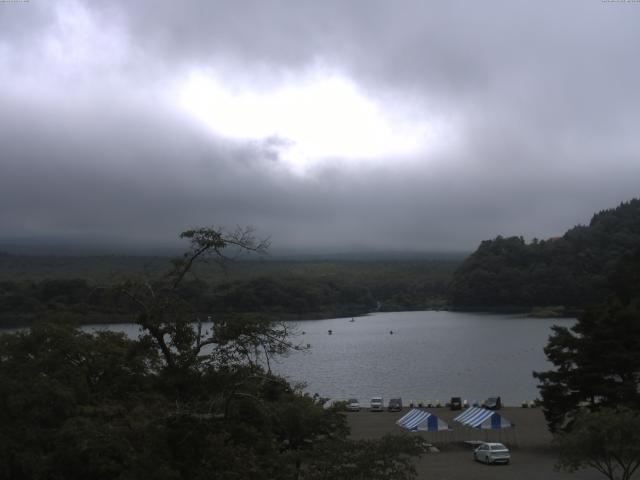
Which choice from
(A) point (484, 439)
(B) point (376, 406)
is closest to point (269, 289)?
(B) point (376, 406)

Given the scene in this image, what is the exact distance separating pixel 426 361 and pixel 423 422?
1531 inches

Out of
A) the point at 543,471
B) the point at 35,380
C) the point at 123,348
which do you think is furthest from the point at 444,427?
the point at 35,380

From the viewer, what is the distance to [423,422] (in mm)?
28484

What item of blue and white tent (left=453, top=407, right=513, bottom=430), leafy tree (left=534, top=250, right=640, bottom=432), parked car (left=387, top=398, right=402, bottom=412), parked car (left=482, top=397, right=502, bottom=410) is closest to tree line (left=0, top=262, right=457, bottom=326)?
blue and white tent (left=453, top=407, right=513, bottom=430)

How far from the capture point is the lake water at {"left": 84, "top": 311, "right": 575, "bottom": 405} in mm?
49844

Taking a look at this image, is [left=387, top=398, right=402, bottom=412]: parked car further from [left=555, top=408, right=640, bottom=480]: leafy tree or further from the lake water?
[left=555, top=408, right=640, bottom=480]: leafy tree

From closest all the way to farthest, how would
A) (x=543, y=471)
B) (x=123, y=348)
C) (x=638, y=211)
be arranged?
(x=123, y=348) → (x=543, y=471) → (x=638, y=211)

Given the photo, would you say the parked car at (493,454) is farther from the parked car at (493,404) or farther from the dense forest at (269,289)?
the dense forest at (269,289)

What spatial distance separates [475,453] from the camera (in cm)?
2542

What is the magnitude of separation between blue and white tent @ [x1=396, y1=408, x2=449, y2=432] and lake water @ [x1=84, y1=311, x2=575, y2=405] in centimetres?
603

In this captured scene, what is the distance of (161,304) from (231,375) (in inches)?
56.6

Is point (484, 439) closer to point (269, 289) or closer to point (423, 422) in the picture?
point (423, 422)

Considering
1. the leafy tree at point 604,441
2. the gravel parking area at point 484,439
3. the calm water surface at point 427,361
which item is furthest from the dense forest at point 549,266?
the leafy tree at point 604,441

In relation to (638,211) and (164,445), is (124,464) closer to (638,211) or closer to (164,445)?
(164,445)
